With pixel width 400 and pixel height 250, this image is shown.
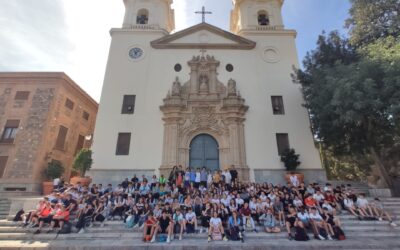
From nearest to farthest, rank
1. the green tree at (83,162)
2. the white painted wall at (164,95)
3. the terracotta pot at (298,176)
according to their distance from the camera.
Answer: the terracotta pot at (298,176)
the green tree at (83,162)
the white painted wall at (164,95)

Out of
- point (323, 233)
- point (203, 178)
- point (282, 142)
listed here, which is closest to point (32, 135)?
point (203, 178)

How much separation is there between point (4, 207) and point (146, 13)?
1588 cm

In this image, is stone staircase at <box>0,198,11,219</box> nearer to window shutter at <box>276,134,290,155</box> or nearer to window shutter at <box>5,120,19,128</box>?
window shutter at <box>5,120,19,128</box>

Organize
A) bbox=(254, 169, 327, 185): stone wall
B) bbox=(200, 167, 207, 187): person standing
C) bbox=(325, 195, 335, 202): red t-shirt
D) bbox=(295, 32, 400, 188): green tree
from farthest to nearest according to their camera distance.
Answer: bbox=(254, 169, 327, 185): stone wall < bbox=(200, 167, 207, 187): person standing < bbox=(295, 32, 400, 188): green tree < bbox=(325, 195, 335, 202): red t-shirt

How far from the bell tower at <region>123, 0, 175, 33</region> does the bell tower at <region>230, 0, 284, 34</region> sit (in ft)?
20.1

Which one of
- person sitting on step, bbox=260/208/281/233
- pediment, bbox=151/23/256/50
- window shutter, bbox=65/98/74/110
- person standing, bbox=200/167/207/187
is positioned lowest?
person sitting on step, bbox=260/208/281/233

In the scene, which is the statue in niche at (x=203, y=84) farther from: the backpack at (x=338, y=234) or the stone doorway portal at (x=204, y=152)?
the backpack at (x=338, y=234)

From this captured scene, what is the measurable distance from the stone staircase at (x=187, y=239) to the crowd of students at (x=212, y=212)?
0.27 meters

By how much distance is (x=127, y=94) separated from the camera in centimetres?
1455

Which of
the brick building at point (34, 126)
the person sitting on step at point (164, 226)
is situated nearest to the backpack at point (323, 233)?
the person sitting on step at point (164, 226)

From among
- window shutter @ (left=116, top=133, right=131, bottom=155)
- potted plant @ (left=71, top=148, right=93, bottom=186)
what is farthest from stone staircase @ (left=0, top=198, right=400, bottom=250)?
window shutter @ (left=116, top=133, right=131, bottom=155)

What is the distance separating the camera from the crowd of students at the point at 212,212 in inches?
257

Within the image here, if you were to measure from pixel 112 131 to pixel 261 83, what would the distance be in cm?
1008

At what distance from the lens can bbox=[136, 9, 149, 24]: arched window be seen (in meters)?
17.8
